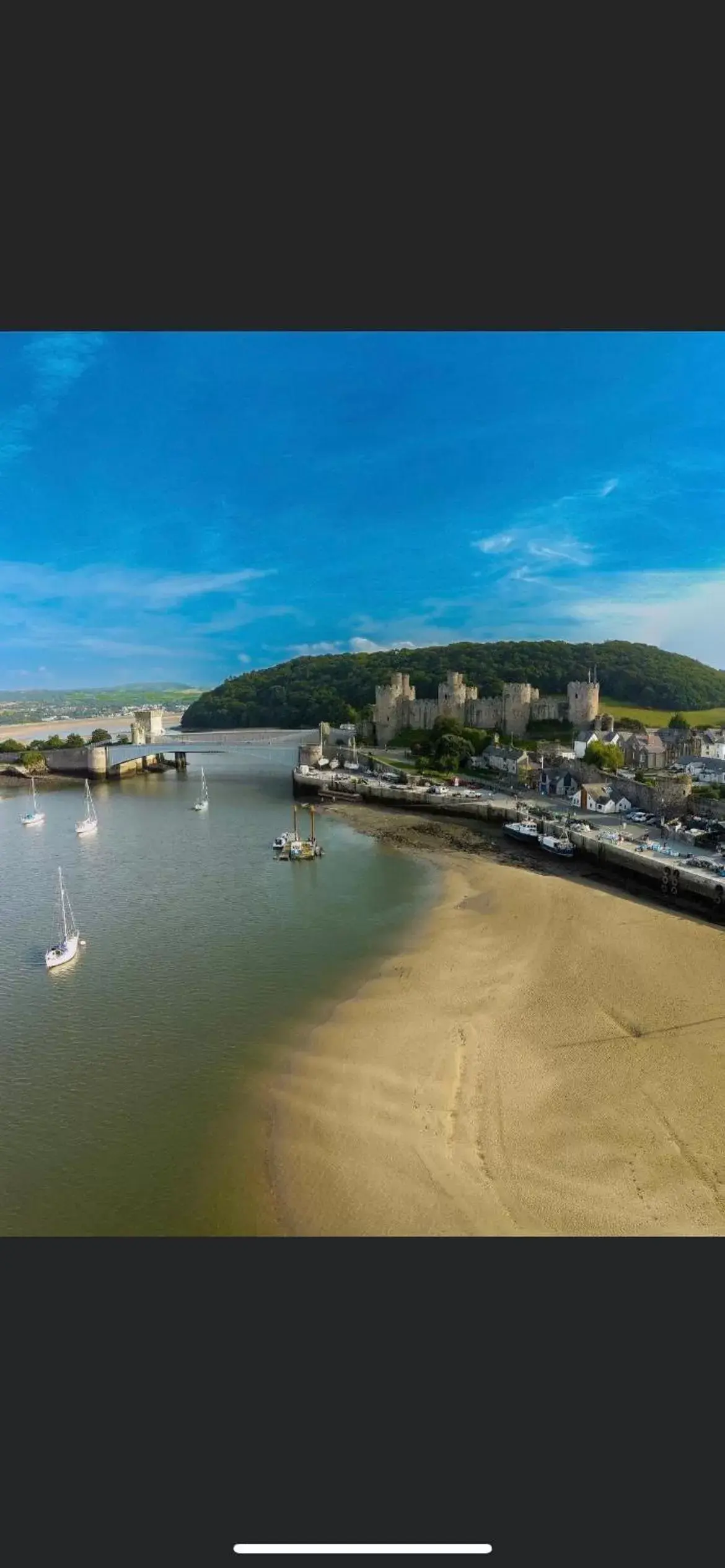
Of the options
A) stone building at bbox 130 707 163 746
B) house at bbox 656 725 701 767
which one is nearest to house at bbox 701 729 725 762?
house at bbox 656 725 701 767

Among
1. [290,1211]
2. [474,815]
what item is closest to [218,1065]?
[290,1211]

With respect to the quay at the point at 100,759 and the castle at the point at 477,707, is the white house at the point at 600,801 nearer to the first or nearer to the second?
the castle at the point at 477,707

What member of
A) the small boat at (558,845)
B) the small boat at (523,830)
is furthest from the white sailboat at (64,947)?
the small boat at (523,830)

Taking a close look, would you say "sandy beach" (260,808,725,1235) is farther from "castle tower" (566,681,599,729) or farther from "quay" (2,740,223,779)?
"quay" (2,740,223,779)

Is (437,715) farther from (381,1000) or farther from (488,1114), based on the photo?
(488,1114)

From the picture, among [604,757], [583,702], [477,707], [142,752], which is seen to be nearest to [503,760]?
[604,757]

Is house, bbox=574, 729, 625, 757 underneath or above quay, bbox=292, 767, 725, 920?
above
